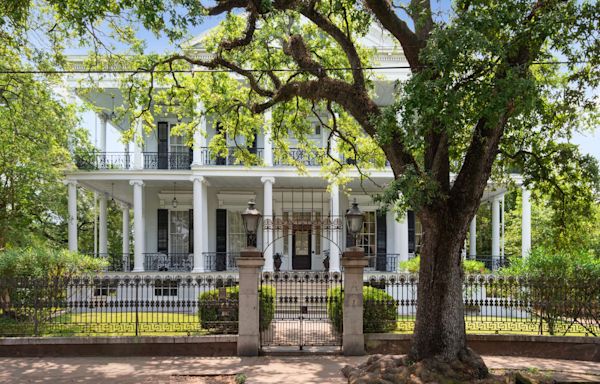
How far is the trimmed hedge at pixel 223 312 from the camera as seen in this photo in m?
10.8

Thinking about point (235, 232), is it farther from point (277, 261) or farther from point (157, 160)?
point (157, 160)

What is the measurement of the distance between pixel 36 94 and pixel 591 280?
1402cm

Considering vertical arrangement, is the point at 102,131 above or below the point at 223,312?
above

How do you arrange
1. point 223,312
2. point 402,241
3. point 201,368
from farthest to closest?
point 402,241 → point 223,312 → point 201,368

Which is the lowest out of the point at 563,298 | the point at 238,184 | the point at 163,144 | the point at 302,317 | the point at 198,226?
the point at 302,317

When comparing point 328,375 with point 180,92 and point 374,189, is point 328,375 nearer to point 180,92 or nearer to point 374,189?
point 180,92

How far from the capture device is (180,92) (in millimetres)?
12188

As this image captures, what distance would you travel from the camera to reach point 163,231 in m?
21.7

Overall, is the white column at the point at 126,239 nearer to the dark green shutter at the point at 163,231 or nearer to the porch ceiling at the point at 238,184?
the dark green shutter at the point at 163,231

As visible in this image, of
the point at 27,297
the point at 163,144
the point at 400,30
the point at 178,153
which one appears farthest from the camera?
the point at 163,144

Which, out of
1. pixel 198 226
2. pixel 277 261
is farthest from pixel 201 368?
pixel 277 261

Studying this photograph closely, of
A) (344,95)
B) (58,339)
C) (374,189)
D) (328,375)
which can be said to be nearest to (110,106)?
(374,189)

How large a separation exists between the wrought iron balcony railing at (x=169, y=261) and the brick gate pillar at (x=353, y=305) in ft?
36.3

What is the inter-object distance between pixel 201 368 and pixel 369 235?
13.7 meters
